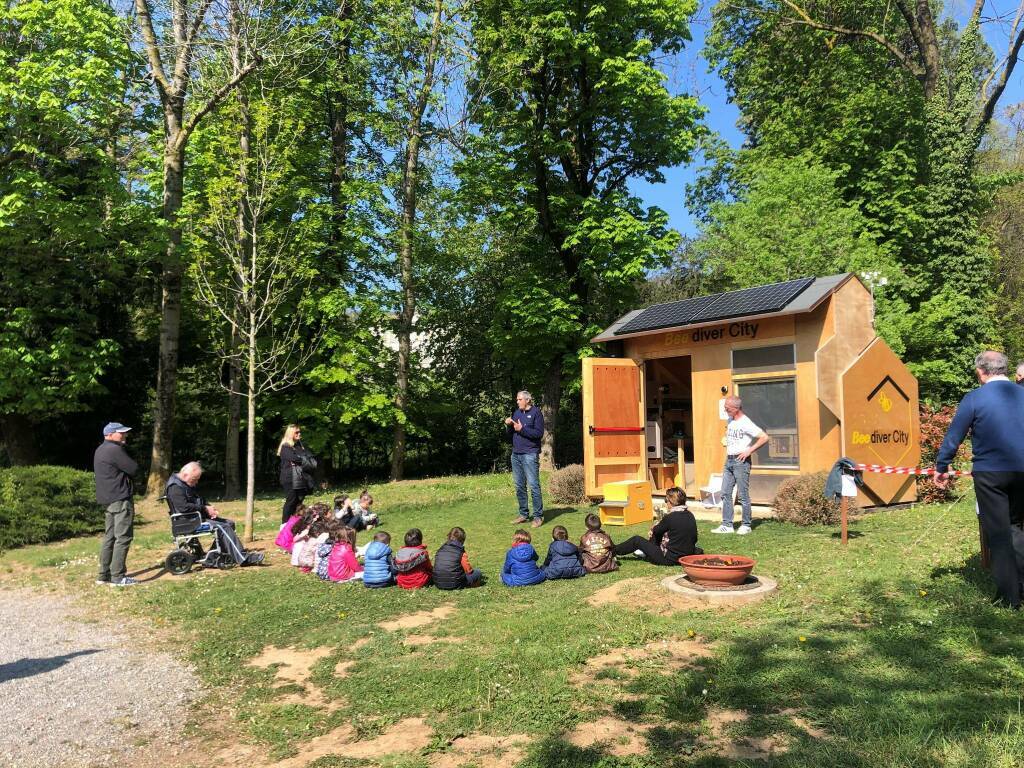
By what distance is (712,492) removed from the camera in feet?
39.1

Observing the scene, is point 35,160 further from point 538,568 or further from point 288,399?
point 538,568

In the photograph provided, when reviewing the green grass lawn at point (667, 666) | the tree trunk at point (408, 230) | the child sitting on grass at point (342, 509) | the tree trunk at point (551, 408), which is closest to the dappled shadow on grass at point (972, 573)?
the green grass lawn at point (667, 666)

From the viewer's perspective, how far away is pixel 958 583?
609 centimetres

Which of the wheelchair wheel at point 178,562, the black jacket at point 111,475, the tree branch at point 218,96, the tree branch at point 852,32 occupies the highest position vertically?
the tree branch at point 852,32

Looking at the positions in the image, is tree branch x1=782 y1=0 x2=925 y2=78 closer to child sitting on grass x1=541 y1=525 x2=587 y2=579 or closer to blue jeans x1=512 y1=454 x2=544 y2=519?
blue jeans x1=512 y1=454 x2=544 y2=519

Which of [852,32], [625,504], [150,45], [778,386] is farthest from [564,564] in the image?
[852,32]

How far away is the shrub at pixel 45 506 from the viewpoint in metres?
12.3

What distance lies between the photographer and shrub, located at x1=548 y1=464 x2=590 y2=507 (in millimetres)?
13312

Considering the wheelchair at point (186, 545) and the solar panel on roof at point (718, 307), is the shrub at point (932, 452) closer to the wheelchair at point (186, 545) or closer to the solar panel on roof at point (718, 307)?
the solar panel on roof at point (718, 307)

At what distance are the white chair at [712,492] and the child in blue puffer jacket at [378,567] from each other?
6.23 meters

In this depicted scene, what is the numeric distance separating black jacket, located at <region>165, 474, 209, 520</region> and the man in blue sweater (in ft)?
28.9

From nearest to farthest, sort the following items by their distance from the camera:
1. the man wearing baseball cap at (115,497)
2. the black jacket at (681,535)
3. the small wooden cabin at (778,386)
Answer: the black jacket at (681,535), the man wearing baseball cap at (115,497), the small wooden cabin at (778,386)

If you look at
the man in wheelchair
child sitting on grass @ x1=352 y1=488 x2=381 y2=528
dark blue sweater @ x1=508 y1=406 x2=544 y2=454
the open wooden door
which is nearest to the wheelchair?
the man in wheelchair

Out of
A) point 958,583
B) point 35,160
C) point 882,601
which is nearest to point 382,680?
point 882,601
